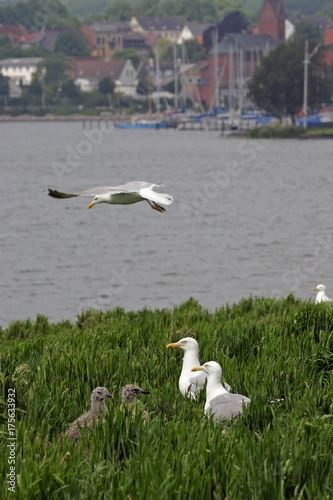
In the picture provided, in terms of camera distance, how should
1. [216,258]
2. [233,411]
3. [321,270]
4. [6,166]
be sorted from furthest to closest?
[6,166], [216,258], [321,270], [233,411]

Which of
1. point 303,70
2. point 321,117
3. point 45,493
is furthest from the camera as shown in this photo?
point 321,117

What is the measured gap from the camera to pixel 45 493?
729 centimetres

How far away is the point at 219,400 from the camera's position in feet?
31.8

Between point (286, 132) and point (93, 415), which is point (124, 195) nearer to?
point (93, 415)

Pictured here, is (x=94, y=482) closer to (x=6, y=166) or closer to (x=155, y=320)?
(x=155, y=320)

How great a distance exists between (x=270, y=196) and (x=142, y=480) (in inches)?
2656

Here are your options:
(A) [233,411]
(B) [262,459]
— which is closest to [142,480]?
(B) [262,459]

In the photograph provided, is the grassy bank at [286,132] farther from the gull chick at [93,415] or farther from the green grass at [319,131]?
the gull chick at [93,415]

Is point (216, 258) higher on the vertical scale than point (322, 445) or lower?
lower

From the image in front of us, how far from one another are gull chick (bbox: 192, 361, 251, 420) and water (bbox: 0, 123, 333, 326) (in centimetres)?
1777

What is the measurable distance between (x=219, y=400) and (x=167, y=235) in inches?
1742

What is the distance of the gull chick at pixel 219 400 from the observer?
9.48m

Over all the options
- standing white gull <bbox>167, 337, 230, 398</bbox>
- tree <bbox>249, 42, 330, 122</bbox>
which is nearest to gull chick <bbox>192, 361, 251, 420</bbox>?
standing white gull <bbox>167, 337, 230, 398</bbox>

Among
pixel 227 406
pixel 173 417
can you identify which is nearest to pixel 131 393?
pixel 173 417
